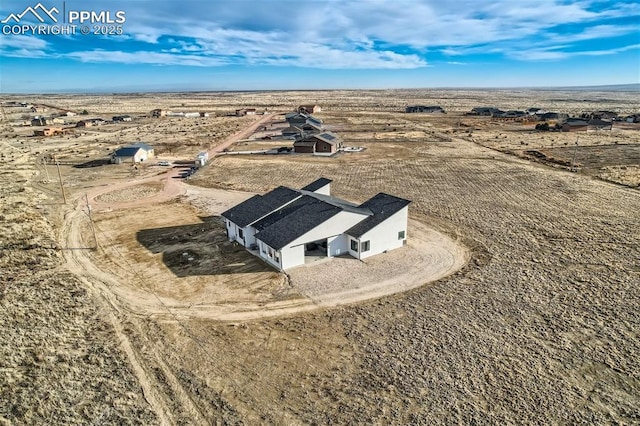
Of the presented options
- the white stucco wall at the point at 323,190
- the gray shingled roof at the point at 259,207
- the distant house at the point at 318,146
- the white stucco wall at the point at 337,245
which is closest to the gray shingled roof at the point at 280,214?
the gray shingled roof at the point at 259,207

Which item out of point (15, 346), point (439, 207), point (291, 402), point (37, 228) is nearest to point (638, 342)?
point (291, 402)

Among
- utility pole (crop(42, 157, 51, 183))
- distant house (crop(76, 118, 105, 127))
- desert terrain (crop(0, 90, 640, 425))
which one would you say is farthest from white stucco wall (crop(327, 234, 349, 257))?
distant house (crop(76, 118, 105, 127))

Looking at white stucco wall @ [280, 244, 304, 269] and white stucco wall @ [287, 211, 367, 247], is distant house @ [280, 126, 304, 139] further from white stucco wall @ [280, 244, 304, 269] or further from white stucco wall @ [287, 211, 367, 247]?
white stucco wall @ [280, 244, 304, 269]

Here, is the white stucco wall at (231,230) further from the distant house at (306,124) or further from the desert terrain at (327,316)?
the distant house at (306,124)

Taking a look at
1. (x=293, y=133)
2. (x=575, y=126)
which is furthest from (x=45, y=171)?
(x=575, y=126)

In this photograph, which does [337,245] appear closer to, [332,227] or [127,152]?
[332,227]

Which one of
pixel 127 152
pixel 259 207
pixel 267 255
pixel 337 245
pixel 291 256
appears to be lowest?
pixel 267 255
